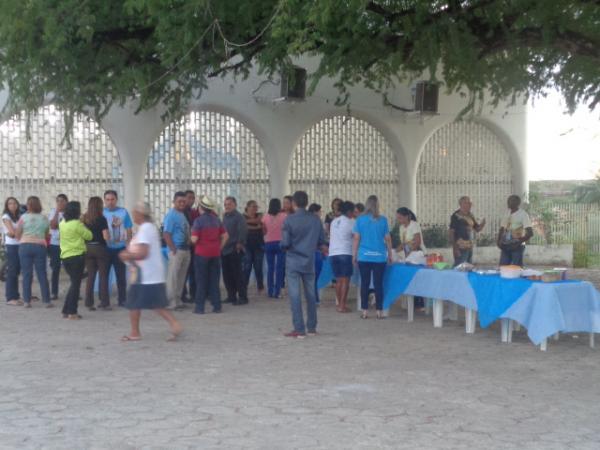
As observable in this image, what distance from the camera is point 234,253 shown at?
571 inches

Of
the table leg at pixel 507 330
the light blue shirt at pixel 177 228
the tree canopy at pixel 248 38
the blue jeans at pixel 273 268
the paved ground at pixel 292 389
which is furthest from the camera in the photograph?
the blue jeans at pixel 273 268

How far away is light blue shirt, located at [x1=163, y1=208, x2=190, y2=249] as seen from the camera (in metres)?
13.5

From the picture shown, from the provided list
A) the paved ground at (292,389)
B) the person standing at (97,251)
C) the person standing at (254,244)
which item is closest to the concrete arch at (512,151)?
the person standing at (254,244)

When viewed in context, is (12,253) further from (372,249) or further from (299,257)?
(372,249)

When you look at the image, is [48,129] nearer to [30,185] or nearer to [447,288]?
[30,185]

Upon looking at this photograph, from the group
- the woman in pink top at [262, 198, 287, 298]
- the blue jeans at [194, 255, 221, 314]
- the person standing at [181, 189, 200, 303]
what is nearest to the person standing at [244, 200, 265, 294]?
the woman in pink top at [262, 198, 287, 298]

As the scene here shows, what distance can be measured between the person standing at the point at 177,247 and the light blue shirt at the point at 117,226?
68 centimetres

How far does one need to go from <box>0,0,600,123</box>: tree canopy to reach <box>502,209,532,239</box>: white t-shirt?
2.27 m

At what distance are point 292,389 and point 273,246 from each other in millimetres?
7497

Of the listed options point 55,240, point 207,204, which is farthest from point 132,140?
point 207,204

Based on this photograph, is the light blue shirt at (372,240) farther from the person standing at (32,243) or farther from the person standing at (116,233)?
the person standing at (32,243)

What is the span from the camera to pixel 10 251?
14.3m

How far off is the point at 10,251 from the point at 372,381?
779 cm

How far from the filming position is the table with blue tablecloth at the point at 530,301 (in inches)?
400
